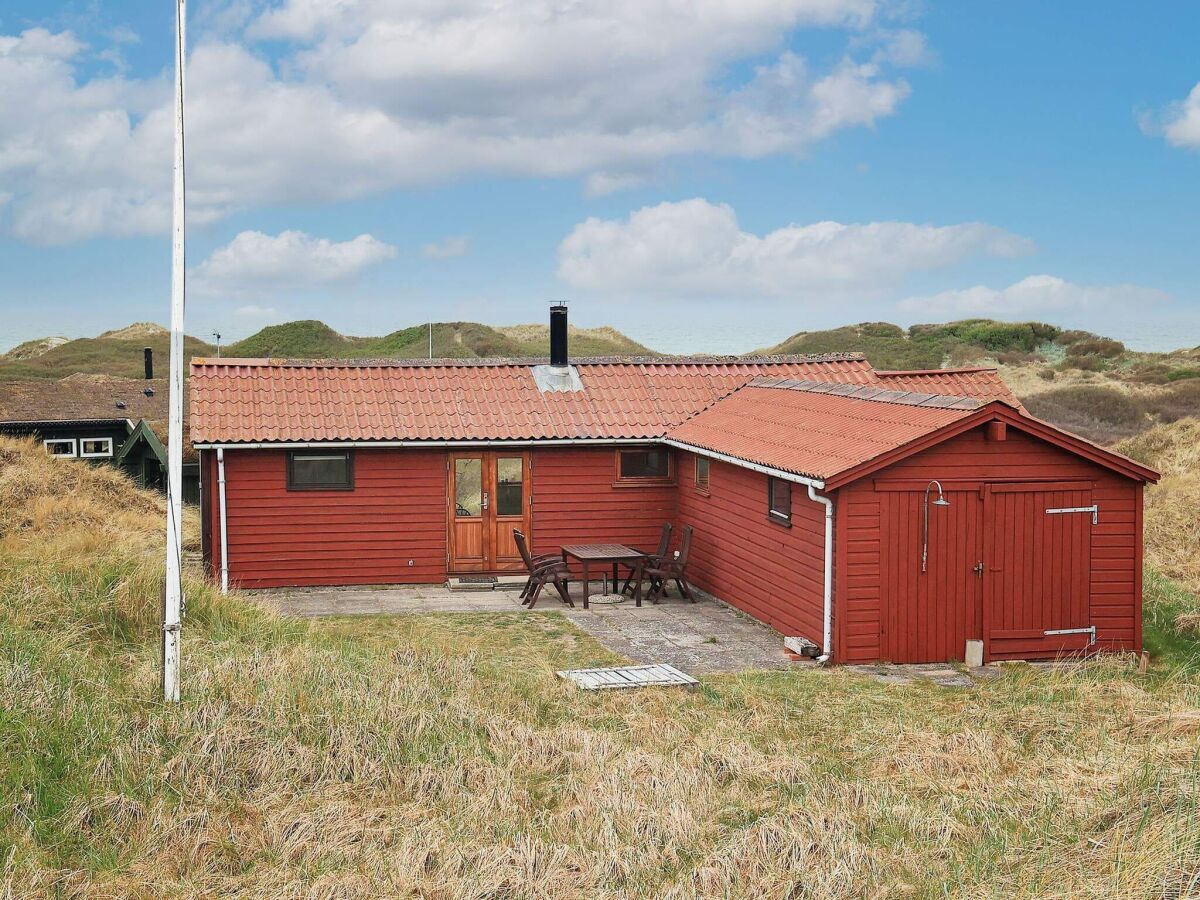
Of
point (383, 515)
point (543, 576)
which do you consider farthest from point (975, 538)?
point (383, 515)

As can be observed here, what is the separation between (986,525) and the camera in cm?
1302

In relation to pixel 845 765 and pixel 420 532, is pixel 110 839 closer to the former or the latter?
pixel 845 765

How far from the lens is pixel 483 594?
17.4m

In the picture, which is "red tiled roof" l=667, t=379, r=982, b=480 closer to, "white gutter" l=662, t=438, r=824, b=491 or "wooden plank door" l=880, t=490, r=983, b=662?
"white gutter" l=662, t=438, r=824, b=491

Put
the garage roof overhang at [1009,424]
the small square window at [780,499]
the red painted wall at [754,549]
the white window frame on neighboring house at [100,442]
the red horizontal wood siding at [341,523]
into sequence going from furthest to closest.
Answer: the white window frame on neighboring house at [100,442] < the red horizontal wood siding at [341,523] < the small square window at [780,499] < the red painted wall at [754,549] < the garage roof overhang at [1009,424]

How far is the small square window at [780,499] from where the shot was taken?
A: 1439 centimetres

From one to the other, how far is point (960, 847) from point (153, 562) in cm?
817

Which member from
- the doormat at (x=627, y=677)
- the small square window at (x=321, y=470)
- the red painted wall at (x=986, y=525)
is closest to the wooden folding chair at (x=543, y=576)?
the small square window at (x=321, y=470)

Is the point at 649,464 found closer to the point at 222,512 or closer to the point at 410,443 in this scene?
the point at 410,443

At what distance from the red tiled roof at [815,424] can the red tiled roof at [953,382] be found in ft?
11.2

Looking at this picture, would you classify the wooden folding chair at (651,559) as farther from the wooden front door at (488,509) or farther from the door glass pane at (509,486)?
the door glass pane at (509,486)

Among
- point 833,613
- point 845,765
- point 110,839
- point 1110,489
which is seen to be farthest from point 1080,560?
point 110,839

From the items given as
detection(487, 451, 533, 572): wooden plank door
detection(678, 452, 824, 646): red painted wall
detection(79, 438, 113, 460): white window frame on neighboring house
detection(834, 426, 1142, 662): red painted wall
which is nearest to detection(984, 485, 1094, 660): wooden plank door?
detection(834, 426, 1142, 662): red painted wall

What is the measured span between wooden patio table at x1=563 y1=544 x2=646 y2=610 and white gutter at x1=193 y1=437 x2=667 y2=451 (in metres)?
1.73
